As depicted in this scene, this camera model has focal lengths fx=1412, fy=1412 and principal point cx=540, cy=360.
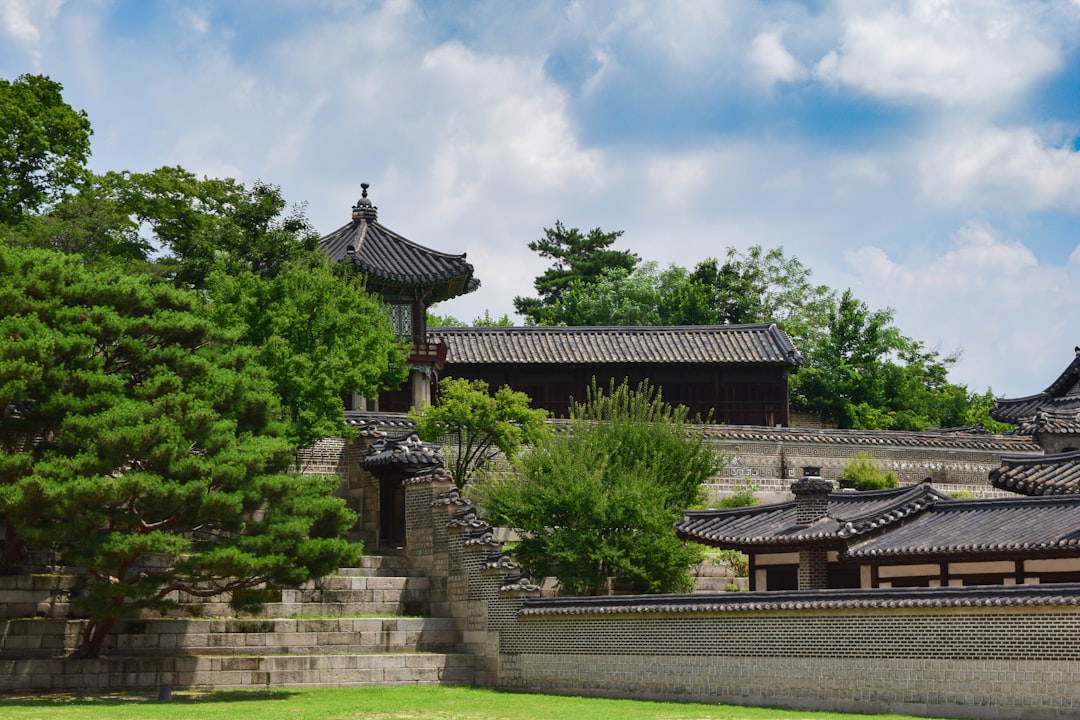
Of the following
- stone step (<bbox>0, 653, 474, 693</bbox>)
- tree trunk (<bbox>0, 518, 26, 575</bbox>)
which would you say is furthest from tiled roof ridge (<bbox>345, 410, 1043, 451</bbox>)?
tree trunk (<bbox>0, 518, 26, 575</bbox>)

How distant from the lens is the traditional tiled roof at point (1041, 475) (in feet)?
98.1

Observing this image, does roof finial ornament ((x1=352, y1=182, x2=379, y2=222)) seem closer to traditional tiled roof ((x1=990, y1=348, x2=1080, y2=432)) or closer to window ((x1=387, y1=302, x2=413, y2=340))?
window ((x1=387, y1=302, x2=413, y2=340))

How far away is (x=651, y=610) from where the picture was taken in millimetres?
26688

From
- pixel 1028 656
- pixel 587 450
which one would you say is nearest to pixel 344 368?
pixel 587 450

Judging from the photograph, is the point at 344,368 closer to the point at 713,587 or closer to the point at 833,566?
the point at 713,587

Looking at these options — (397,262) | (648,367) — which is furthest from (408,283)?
(648,367)

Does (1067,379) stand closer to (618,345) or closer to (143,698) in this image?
(618,345)

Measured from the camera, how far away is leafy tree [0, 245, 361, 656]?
25.0 metres

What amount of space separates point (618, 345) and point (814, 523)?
25.0 meters

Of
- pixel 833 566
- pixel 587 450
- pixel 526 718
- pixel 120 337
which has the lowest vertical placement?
pixel 526 718

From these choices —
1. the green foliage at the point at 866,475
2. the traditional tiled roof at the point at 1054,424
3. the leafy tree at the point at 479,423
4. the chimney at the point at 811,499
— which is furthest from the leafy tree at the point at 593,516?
the green foliage at the point at 866,475

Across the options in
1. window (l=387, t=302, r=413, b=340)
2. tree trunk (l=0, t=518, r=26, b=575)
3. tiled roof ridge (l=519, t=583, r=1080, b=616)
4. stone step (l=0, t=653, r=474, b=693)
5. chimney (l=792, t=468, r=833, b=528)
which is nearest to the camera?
tiled roof ridge (l=519, t=583, r=1080, b=616)

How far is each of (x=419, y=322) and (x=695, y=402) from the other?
1113 cm

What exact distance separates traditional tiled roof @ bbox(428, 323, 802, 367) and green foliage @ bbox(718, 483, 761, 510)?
31.5 feet
